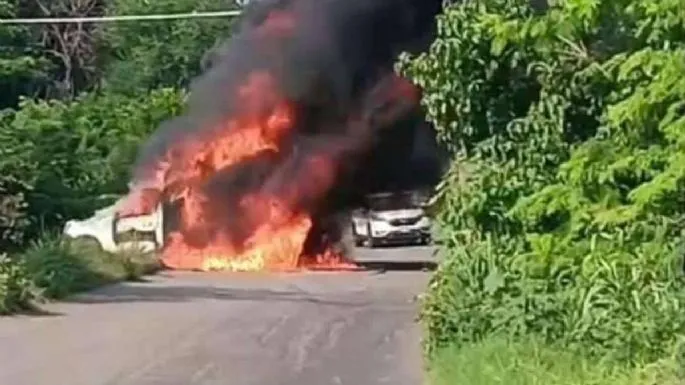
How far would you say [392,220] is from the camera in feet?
123

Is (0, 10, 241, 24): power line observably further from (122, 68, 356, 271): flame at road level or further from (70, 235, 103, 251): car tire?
(70, 235, 103, 251): car tire

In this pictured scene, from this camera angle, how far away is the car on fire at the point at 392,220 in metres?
33.8

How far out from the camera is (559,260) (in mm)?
13172

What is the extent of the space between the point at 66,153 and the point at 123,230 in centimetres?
638

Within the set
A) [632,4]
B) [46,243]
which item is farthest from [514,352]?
[46,243]

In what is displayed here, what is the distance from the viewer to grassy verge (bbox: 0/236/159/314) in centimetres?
2197

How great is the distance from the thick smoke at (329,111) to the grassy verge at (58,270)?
266 cm

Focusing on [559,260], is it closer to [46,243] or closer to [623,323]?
[623,323]

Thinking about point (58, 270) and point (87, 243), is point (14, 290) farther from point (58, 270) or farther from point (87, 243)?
point (87, 243)

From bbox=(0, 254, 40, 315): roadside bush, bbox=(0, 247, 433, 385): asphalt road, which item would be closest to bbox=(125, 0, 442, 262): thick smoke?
bbox=(0, 247, 433, 385): asphalt road

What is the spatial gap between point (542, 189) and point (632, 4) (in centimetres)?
242

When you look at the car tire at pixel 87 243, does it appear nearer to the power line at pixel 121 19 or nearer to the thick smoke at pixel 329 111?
the thick smoke at pixel 329 111

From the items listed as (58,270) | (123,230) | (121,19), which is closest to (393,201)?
(123,230)

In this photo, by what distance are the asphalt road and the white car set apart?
3571 millimetres
